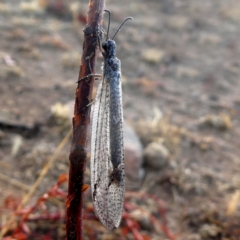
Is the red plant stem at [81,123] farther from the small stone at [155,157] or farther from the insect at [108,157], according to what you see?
the small stone at [155,157]

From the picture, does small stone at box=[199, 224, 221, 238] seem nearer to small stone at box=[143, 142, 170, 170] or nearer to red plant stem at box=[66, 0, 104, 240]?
small stone at box=[143, 142, 170, 170]

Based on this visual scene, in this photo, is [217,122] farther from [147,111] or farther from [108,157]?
[108,157]

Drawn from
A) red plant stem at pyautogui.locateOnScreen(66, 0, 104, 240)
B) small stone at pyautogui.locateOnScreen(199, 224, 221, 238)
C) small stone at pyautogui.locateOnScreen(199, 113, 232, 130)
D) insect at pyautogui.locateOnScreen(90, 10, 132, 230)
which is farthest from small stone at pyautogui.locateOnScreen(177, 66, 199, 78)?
red plant stem at pyautogui.locateOnScreen(66, 0, 104, 240)

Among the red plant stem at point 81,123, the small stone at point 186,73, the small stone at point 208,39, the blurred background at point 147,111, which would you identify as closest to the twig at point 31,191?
the blurred background at point 147,111

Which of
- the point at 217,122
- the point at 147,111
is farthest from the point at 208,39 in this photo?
the point at 147,111

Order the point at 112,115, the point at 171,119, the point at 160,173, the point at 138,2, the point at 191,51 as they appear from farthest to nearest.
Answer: the point at 138,2
the point at 191,51
the point at 171,119
the point at 160,173
the point at 112,115

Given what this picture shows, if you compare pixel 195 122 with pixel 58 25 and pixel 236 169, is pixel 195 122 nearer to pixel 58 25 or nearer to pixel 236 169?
pixel 236 169

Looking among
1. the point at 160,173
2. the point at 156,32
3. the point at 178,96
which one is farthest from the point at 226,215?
the point at 156,32
